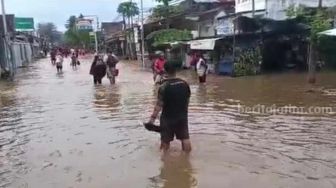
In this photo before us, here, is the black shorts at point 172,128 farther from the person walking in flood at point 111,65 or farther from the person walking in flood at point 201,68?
the person walking in flood at point 111,65

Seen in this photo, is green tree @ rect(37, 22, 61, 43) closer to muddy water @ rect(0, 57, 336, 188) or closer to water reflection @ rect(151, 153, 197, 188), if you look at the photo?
muddy water @ rect(0, 57, 336, 188)

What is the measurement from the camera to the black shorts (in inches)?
336

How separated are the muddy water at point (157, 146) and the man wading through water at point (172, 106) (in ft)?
1.25

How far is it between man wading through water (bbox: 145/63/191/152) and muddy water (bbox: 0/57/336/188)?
15.0 inches

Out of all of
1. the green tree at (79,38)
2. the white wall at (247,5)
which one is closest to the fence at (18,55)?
the white wall at (247,5)

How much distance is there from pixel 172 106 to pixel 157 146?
1.42 m

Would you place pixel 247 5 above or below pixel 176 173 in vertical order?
above

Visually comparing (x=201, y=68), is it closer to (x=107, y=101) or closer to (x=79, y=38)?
(x=107, y=101)

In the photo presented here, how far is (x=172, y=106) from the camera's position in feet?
27.6

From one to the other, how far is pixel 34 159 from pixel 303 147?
4512 millimetres

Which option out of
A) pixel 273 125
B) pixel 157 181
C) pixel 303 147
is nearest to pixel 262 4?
pixel 273 125

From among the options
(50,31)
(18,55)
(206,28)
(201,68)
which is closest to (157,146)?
(201,68)

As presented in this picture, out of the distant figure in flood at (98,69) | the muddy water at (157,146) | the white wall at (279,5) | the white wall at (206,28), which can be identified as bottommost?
the muddy water at (157,146)

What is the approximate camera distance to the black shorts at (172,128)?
28.0 feet
